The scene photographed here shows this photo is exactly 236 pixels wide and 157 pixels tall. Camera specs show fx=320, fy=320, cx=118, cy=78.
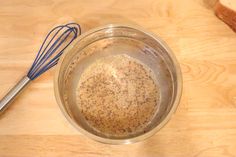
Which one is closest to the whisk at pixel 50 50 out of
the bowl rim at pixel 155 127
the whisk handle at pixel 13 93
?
the whisk handle at pixel 13 93

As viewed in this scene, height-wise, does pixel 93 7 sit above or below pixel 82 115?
above

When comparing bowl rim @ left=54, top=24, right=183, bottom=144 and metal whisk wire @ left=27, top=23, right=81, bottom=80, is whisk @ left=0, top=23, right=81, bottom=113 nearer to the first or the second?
metal whisk wire @ left=27, top=23, right=81, bottom=80

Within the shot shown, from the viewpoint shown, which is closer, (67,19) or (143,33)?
(143,33)

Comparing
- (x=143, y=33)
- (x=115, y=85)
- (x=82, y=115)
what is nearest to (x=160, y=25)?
(x=143, y=33)

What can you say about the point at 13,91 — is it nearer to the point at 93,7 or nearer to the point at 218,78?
the point at 93,7

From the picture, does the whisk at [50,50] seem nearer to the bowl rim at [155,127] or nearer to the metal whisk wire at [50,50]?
the metal whisk wire at [50,50]

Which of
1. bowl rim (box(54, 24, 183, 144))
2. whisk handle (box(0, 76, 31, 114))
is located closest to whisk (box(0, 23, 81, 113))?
whisk handle (box(0, 76, 31, 114))
